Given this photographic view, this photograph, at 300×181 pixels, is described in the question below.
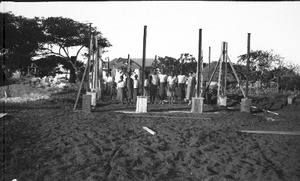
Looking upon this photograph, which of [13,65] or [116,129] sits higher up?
[13,65]

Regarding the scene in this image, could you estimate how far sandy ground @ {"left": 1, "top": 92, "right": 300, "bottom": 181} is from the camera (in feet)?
16.0

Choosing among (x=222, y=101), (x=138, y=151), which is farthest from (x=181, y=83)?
(x=138, y=151)

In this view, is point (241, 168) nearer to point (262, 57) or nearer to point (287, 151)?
point (287, 151)

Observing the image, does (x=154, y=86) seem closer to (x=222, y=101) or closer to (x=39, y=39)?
(x=222, y=101)

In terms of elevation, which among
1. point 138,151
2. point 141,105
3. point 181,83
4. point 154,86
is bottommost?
point 138,151

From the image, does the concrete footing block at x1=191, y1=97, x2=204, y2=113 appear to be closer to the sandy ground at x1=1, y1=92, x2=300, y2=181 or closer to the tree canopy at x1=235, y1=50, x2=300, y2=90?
the sandy ground at x1=1, y1=92, x2=300, y2=181

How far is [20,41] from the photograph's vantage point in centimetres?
2647

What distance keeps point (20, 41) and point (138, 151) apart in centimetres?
2462

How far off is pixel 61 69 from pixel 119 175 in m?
31.9

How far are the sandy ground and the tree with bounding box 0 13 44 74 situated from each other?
20.2m

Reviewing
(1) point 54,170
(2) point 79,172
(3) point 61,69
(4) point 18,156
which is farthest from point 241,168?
(3) point 61,69

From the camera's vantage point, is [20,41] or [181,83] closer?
[181,83]

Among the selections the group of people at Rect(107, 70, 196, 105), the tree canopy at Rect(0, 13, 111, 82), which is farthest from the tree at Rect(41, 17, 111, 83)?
the group of people at Rect(107, 70, 196, 105)

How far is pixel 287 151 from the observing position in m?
6.12
